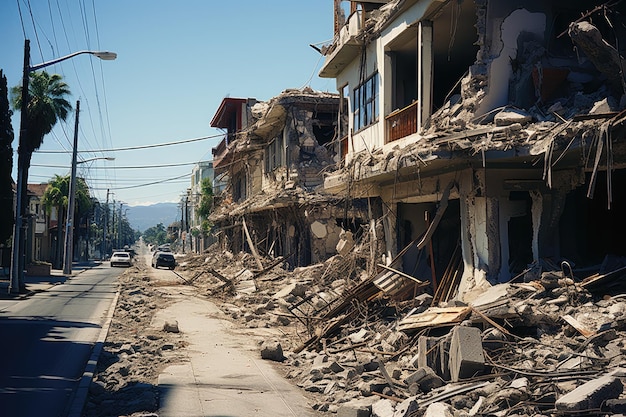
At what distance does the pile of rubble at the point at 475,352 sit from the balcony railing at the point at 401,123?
3.69 meters

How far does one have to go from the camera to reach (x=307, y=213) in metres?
26.6

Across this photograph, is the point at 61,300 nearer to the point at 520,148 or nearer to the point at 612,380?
the point at 520,148

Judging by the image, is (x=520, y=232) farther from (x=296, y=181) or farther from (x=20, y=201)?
(x=20, y=201)

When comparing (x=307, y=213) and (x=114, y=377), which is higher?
(x=307, y=213)

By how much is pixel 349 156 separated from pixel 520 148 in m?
9.12

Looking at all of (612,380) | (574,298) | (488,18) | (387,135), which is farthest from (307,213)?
(612,380)

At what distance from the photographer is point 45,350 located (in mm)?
13961

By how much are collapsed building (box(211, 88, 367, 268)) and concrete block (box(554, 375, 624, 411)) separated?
14.7 metres

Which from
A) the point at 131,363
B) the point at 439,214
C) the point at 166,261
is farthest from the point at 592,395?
the point at 166,261

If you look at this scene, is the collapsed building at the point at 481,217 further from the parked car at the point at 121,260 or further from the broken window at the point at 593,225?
the parked car at the point at 121,260

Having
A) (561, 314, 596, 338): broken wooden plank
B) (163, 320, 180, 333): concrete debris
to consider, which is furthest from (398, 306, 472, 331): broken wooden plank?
(163, 320, 180, 333): concrete debris

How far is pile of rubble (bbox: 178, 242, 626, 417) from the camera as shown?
7844 mm

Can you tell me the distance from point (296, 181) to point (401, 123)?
1300 cm

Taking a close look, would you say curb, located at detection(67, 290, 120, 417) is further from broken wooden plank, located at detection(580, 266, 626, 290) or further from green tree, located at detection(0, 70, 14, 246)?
green tree, located at detection(0, 70, 14, 246)
